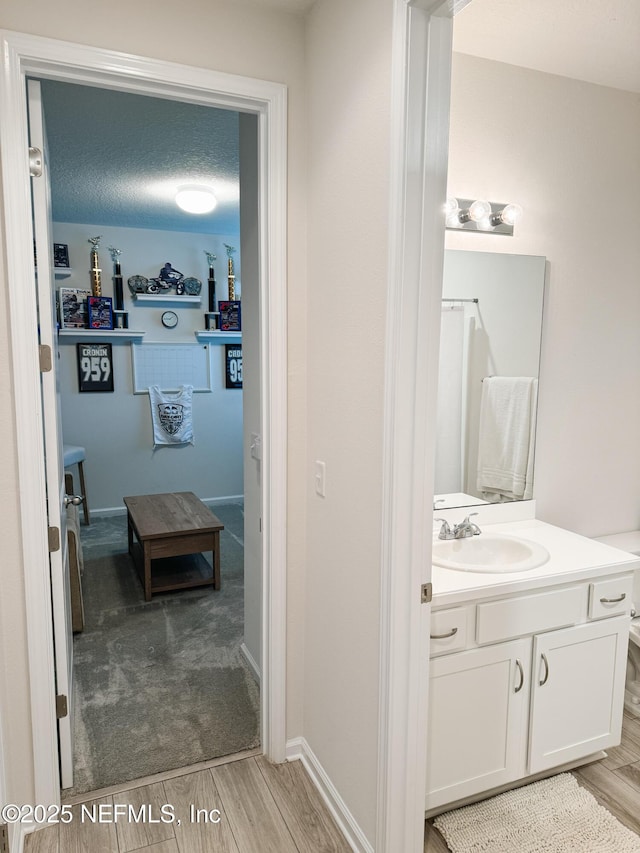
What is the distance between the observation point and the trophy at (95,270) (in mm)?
5305

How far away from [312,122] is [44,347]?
3.64 ft

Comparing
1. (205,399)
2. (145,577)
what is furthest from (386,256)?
(205,399)

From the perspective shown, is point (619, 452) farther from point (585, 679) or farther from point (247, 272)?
point (247, 272)

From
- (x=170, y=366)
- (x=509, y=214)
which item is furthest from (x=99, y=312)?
(x=509, y=214)

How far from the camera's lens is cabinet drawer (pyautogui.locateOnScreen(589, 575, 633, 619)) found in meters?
2.08

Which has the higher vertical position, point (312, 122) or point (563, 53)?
point (563, 53)

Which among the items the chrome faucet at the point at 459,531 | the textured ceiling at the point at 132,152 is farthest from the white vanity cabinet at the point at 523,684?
the textured ceiling at the point at 132,152

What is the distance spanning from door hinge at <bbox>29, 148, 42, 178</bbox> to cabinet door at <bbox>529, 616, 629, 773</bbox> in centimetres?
211

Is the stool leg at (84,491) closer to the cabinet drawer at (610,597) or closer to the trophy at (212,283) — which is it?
the trophy at (212,283)

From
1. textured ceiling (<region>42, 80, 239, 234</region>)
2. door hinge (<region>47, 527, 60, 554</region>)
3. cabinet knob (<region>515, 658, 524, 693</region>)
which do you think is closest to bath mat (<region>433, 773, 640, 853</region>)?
cabinet knob (<region>515, 658, 524, 693</region>)

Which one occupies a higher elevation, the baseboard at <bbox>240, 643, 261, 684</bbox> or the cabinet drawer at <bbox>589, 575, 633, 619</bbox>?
the cabinet drawer at <bbox>589, 575, 633, 619</bbox>

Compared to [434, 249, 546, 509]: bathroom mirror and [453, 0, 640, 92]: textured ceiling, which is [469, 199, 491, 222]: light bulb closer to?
[434, 249, 546, 509]: bathroom mirror

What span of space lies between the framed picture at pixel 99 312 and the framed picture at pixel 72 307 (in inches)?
2.1

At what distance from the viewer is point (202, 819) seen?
1.97m
